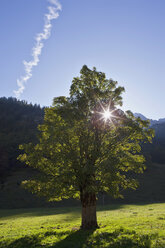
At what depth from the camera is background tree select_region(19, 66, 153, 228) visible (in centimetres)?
1808

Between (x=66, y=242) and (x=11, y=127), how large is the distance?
470ft

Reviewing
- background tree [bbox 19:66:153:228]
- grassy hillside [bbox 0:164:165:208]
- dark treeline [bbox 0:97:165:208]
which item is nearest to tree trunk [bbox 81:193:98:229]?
background tree [bbox 19:66:153:228]

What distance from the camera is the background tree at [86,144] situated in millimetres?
18078

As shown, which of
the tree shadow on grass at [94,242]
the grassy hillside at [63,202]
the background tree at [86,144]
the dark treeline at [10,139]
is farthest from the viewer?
the dark treeline at [10,139]

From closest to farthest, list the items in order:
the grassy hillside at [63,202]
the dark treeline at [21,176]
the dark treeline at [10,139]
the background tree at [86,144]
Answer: the background tree at [86,144], the grassy hillside at [63,202], the dark treeline at [21,176], the dark treeline at [10,139]

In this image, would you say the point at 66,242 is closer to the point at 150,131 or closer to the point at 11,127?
the point at 150,131

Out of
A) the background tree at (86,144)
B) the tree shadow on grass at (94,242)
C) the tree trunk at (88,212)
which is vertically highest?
the background tree at (86,144)

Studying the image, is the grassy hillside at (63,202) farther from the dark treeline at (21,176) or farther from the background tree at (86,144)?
the background tree at (86,144)

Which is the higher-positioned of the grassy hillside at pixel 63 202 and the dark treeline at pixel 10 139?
the dark treeline at pixel 10 139

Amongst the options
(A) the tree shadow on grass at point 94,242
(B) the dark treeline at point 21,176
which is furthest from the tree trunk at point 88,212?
(B) the dark treeline at point 21,176

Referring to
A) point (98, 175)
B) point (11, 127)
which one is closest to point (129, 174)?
point (98, 175)

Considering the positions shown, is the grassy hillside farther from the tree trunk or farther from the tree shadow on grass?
the tree shadow on grass

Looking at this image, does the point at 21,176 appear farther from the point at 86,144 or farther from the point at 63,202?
the point at 86,144

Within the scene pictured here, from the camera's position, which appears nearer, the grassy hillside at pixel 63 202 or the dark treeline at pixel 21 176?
the grassy hillside at pixel 63 202
